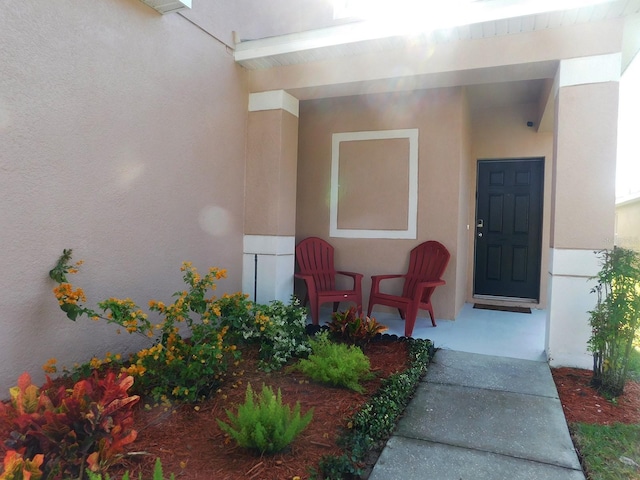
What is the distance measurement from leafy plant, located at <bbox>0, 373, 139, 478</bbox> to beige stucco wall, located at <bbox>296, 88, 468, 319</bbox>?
369cm

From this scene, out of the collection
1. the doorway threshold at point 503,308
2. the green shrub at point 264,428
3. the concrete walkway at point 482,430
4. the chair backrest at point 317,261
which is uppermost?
the chair backrest at point 317,261

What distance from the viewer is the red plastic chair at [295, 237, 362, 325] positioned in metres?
4.46

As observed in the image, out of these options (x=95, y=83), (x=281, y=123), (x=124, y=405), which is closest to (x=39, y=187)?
(x=95, y=83)

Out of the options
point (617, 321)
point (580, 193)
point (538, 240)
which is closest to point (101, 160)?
point (580, 193)

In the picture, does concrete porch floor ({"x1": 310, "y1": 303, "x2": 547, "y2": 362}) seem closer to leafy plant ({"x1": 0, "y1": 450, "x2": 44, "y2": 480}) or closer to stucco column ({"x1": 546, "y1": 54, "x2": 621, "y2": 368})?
stucco column ({"x1": 546, "y1": 54, "x2": 621, "y2": 368})

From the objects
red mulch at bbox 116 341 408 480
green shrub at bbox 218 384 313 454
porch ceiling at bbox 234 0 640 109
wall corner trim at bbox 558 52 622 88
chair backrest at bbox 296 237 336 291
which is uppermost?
porch ceiling at bbox 234 0 640 109

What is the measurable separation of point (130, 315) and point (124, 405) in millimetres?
859

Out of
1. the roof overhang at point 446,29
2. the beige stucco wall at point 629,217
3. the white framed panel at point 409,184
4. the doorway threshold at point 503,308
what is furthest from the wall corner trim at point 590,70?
the beige stucco wall at point 629,217

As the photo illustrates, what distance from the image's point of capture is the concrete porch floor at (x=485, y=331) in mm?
3864

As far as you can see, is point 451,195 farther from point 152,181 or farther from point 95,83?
point 95,83

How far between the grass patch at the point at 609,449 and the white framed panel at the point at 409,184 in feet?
9.48

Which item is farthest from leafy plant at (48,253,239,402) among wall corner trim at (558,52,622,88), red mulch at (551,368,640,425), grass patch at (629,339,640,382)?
wall corner trim at (558,52,622,88)

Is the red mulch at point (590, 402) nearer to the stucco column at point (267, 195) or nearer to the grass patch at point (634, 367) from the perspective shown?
the grass patch at point (634, 367)

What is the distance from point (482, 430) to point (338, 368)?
3.03ft
